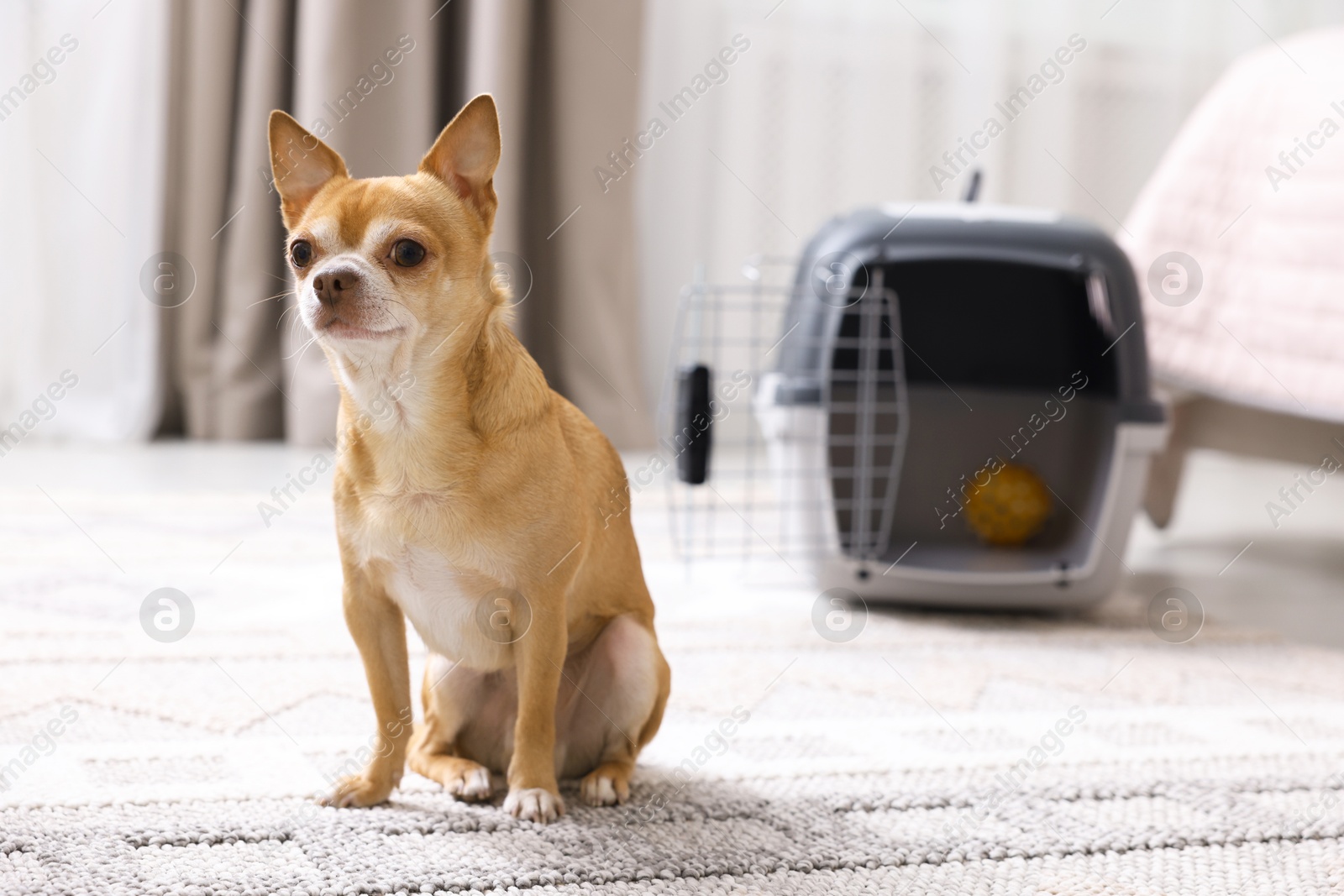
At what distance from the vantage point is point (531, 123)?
319 centimetres

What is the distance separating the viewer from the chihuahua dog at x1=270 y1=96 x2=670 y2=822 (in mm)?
902

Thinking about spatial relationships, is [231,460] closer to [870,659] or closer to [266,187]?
[266,187]

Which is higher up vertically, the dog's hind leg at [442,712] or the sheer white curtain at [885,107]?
the sheer white curtain at [885,107]

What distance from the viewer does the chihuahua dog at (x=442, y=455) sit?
902 millimetres

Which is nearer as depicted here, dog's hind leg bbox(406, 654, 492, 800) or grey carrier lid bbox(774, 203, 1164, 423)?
dog's hind leg bbox(406, 654, 492, 800)

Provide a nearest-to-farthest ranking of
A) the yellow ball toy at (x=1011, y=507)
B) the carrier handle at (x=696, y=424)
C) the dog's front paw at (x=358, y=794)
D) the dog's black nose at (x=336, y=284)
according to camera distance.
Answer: the dog's black nose at (x=336, y=284) → the dog's front paw at (x=358, y=794) → the carrier handle at (x=696, y=424) → the yellow ball toy at (x=1011, y=507)

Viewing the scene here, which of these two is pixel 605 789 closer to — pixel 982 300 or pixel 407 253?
pixel 407 253

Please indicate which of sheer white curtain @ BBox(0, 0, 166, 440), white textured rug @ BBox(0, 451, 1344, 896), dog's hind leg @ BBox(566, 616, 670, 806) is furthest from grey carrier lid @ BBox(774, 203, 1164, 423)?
sheer white curtain @ BBox(0, 0, 166, 440)

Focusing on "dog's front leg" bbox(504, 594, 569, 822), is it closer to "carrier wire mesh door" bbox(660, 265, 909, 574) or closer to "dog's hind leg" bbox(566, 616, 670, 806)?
"dog's hind leg" bbox(566, 616, 670, 806)

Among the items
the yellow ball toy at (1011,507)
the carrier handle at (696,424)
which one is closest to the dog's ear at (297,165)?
the carrier handle at (696,424)

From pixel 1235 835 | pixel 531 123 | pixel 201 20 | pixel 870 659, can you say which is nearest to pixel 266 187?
pixel 201 20

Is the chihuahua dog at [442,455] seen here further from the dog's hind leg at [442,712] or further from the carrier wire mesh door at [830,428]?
the carrier wire mesh door at [830,428]

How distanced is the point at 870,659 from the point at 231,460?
1843 mm

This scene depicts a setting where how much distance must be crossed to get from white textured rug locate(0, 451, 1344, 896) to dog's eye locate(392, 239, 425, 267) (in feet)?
1.46
